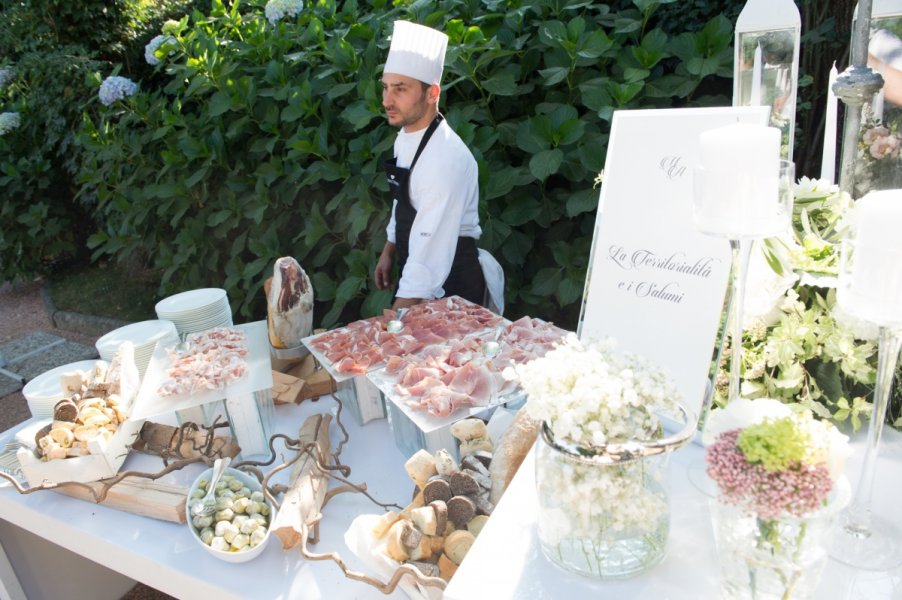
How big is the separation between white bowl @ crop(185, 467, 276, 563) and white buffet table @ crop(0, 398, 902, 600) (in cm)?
2

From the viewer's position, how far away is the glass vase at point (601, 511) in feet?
2.31

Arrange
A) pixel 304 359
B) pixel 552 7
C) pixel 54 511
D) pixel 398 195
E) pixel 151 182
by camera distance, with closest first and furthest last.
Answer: pixel 54 511, pixel 304 359, pixel 398 195, pixel 552 7, pixel 151 182

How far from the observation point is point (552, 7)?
253 centimetres

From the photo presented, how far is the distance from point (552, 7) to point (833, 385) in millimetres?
2007

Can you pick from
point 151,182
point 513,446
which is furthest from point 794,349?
point 151,182

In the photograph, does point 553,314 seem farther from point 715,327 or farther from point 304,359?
point 715,327

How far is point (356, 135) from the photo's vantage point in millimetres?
3014

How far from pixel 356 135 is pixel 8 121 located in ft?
10.5

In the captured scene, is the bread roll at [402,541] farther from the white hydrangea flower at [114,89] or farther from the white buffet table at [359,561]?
the white hydrangea flower at [114,89]

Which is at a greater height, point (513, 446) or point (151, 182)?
A: point (151, 182)

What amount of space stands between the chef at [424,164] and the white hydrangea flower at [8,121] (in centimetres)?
396

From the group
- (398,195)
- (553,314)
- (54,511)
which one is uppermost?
(398,195)

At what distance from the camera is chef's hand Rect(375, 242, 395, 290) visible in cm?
235

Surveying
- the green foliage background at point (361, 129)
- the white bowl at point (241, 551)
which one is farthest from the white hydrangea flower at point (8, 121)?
the white bowl at point (241, 551)
